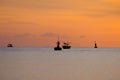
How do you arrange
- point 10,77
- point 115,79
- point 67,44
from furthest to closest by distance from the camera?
point 67,44 → point 10,77 → point 115,79

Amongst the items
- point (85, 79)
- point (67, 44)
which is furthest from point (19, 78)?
point (67, 44)

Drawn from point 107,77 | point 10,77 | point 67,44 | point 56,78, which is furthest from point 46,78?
point 67,44

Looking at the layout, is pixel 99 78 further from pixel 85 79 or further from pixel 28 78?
pixel 28 78

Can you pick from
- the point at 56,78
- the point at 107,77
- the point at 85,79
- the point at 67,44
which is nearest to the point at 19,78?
the point at 56,78

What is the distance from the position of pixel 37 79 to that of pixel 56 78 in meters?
2.08

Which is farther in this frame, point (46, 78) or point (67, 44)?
point (67, 44)

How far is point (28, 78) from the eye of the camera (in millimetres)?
35375

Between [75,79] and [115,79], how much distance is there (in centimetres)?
378

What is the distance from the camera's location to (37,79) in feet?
115

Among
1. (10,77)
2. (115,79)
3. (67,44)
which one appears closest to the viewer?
(115,79)

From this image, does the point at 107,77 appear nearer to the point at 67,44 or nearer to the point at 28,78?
the point at 28,78

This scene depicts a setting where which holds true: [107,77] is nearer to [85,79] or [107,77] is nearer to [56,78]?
[85,79]

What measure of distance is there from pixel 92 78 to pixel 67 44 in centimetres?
8329

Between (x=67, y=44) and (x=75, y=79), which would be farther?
(x=67, y=44)
